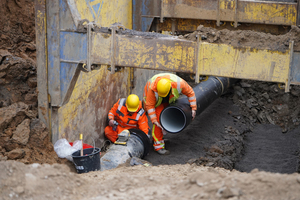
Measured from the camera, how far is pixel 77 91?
5938 millimetres

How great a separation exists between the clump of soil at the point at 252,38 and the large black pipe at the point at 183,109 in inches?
80.5

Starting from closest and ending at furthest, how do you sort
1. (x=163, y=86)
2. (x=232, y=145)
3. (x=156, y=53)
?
(x=156, y=53) → (x=163, y=86) → (x=232, y=145)

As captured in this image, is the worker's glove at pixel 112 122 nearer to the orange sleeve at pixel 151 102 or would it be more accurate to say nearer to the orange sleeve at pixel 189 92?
the orange sleeve at pixel 151 102

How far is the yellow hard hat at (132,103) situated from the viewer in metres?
6.79

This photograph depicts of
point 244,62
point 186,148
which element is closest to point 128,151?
point 186,148

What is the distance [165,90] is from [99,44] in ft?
5.94

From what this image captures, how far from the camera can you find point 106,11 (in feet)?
22.4

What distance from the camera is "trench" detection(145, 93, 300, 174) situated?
6.79 metres

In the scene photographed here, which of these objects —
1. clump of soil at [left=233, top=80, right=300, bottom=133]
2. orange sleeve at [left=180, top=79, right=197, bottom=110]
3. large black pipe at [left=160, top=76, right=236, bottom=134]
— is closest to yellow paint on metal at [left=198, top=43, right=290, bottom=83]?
orange sleeve at [left=180, top=79, right=197, bottom=110]

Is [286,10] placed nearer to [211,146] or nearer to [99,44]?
[211,146]

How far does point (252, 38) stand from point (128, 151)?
9.12ft

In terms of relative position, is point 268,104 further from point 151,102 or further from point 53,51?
point 53,51

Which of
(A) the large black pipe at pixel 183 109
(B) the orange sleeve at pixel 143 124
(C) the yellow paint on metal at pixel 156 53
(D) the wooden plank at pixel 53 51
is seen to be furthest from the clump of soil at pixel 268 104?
(D) the wooden plank at pixel 53 51

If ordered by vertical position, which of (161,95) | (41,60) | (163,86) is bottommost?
(161,95)
